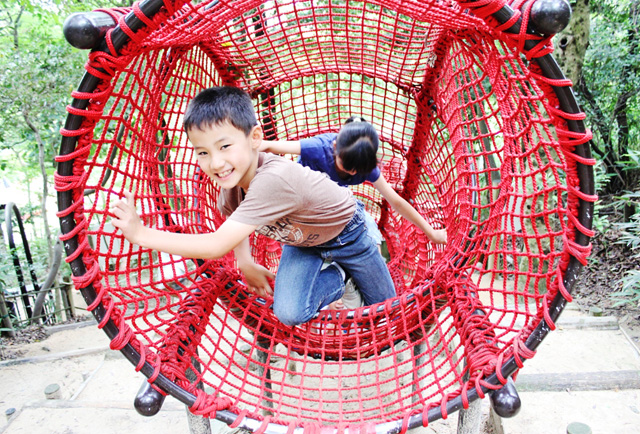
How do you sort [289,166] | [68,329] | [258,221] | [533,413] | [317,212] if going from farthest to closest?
[68,329] → [533,413] → [317,212] → [289,166] → [258,221]

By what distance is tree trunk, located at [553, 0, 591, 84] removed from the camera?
2719 millimetres

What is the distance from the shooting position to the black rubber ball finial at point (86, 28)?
72 centimetres

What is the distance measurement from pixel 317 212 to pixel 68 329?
2.66 m

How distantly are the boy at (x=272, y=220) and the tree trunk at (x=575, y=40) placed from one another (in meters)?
2.17

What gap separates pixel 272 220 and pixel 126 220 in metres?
0.32

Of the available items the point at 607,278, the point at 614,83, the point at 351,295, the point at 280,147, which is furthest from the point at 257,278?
the point at 614,83

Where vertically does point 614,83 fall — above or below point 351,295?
above

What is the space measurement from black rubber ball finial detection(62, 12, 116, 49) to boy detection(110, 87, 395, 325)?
29 cm

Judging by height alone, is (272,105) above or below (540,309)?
above

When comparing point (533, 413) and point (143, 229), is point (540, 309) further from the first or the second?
point (143, 229)

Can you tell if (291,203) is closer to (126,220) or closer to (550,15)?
(126,220)

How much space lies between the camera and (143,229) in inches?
35.7

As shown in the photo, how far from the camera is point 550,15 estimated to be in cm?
69

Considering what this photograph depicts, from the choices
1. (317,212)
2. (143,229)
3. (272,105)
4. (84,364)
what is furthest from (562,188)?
(84,364)
